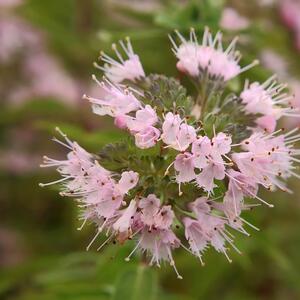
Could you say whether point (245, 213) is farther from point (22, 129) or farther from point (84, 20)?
point (22, 129)

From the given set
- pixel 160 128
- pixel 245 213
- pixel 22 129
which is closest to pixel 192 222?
pixel 160 128

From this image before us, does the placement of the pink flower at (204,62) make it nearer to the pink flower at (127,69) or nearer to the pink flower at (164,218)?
the pink flower at (127,69)

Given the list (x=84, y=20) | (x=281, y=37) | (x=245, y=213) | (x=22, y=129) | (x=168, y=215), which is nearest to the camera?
(x=168, y=215)

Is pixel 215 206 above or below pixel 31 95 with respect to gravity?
below

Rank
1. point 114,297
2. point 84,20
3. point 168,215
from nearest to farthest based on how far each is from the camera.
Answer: point 168,215, point 114,297, point 84,20

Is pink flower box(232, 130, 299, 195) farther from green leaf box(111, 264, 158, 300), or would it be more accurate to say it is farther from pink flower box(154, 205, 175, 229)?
green leaf box(111, 264, 158, 300)

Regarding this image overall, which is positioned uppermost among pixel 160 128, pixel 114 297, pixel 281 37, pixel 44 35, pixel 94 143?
pixel 44 35

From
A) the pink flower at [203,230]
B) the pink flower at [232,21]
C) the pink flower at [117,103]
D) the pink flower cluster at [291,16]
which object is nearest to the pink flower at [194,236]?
the pink flower at [203,230]

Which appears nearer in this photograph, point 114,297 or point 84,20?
point 114,297
